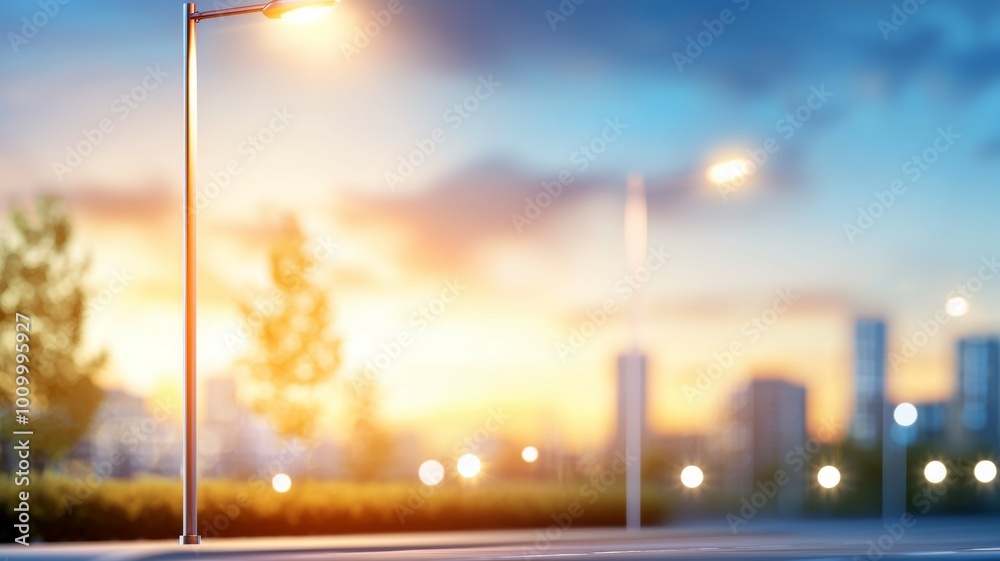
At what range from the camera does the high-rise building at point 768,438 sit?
33.9 meters

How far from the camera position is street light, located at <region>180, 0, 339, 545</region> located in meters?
11.9

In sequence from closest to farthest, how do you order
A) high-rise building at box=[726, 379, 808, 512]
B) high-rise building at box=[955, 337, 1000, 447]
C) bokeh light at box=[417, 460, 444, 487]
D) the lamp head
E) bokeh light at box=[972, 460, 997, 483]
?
the lamp head → bokeh light at box=[417, 460, 444, 487] → bokeh light at box=[972, 460, 997, 483] → high-rise building at box=[726, 379, 808, 512] → high-rise building at box=[955, 337, 1000, 447]

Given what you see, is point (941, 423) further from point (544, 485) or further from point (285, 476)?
point (285, 476)

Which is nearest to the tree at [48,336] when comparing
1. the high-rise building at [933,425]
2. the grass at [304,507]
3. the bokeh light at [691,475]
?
the grass at [304,507]

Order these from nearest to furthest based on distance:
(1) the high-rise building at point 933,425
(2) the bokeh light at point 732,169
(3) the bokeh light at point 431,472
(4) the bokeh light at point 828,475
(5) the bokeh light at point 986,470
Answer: (2) the bokeh light at point 732,169 < (3) the bokeh light at point 431,472 < (4) the bokeh light at point 828,475 < (5) the bokeh light at point 986,470 < (1) the high-rise building at point 933,425

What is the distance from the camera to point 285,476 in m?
25.4

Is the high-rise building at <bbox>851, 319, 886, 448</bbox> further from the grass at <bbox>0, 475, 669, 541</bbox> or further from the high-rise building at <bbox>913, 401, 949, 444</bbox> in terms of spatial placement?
the grass at <bbox>0, 475, 669, 541</bbox>

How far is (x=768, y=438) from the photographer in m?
45.9

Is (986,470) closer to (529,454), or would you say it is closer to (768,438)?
(529,454)

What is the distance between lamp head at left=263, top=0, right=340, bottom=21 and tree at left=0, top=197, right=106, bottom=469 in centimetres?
1491

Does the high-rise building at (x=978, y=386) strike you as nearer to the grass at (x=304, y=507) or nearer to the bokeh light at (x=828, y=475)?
the bokeh light at (x=828, y=475)

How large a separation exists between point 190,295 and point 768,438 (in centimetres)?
3707

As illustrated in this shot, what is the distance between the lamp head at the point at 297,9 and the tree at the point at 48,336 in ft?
48.9

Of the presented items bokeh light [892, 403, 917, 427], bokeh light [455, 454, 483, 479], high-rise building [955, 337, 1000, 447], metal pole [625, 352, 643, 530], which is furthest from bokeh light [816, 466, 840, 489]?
high-rise building [955, 337, 1000, 447]
